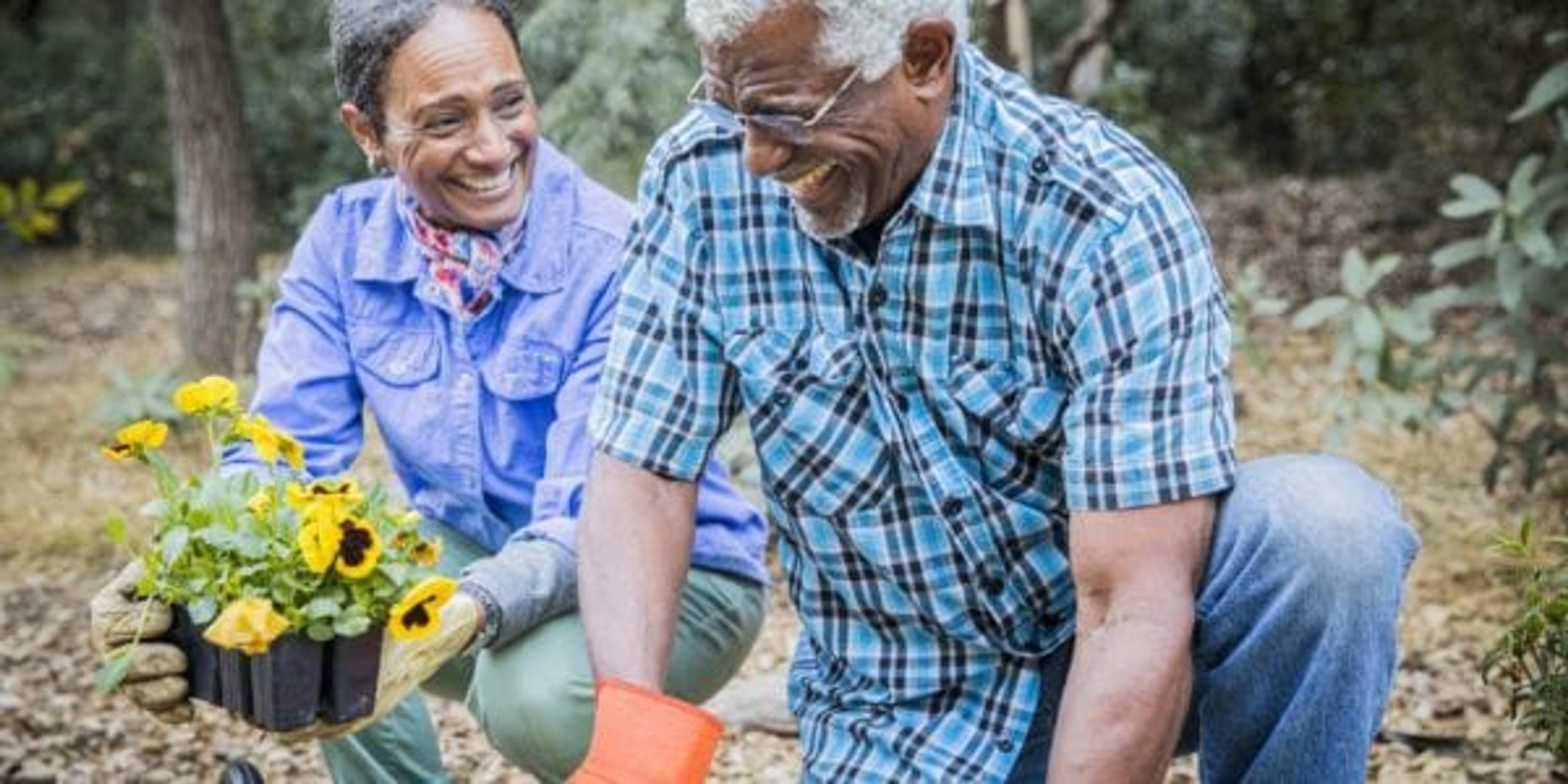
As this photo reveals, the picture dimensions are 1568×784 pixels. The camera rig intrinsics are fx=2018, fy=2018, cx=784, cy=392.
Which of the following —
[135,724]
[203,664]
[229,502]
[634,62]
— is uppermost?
[634,62]

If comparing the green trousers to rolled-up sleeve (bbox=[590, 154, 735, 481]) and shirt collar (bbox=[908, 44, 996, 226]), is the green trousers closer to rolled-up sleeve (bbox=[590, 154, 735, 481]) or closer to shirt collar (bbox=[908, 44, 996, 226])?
rolled-up sleeve (bbox=[590, 154, 735, 481])

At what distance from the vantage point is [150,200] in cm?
1055

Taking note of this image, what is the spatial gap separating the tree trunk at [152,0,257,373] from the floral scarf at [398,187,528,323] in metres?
3.78

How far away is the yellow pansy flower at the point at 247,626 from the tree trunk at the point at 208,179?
14.8 feet

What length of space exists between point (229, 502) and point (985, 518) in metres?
0.78

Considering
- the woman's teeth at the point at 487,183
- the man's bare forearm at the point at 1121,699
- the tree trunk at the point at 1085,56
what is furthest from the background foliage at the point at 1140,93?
the man's bare forearm at the point at 1121,699

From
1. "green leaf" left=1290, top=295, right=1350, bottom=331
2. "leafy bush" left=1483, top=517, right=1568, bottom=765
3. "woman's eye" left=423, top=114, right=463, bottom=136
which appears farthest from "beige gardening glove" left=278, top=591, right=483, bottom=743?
"green leaf" left=1290, top=295, right=1350, bottom=331

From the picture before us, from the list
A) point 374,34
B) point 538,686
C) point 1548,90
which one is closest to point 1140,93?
point 1548,90

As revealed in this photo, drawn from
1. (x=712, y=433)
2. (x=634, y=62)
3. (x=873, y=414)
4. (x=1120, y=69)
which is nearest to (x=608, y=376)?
(x=712, y=433)

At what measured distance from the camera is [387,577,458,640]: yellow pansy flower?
197 cm

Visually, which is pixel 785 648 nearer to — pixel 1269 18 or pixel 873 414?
pixel 873 414

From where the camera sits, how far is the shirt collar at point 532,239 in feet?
8.46

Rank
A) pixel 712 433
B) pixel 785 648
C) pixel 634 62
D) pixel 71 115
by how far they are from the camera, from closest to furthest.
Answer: pixel 712 433 < pixel 785 648 < pixel 634 62 < pixel 71 115

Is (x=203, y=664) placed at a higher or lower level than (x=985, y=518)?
lower
